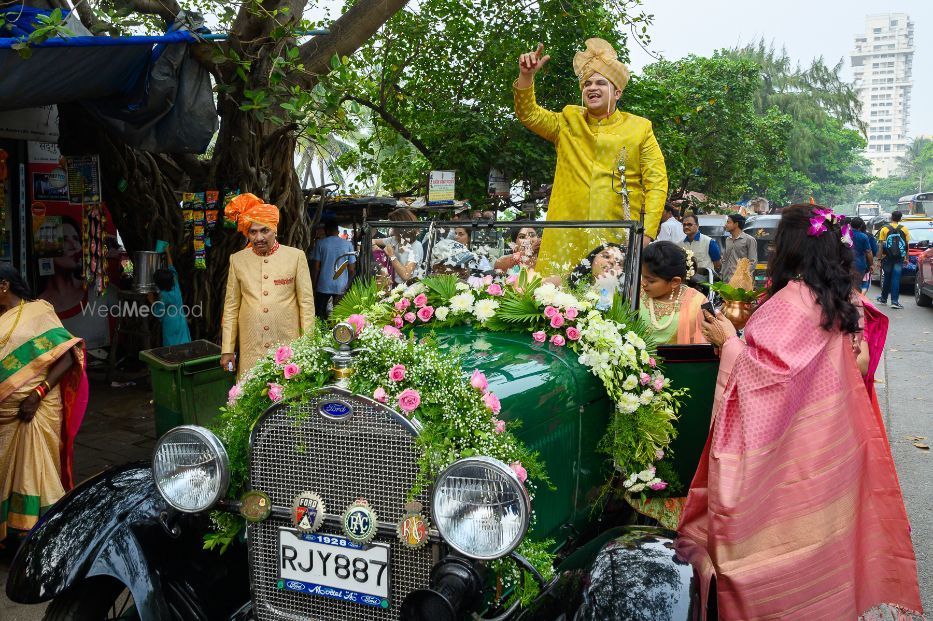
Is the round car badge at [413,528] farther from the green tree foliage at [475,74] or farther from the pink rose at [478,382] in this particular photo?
the green tree foliage at [475,74]

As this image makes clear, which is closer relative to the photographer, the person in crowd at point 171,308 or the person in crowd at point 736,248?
the person in crowd at point 171,308

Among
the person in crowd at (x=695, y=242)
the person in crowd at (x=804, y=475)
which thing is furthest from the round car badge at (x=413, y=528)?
the person in crowd at (x=695, y=242)

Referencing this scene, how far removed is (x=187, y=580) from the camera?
282 centimetres

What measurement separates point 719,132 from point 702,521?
1955 centimetres

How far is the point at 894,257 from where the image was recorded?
15.2 meters

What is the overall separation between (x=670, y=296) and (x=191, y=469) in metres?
2.50

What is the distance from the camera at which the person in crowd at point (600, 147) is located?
181 inches

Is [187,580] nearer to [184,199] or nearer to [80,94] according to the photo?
[80,94]

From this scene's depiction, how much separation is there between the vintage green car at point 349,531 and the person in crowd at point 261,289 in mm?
2287

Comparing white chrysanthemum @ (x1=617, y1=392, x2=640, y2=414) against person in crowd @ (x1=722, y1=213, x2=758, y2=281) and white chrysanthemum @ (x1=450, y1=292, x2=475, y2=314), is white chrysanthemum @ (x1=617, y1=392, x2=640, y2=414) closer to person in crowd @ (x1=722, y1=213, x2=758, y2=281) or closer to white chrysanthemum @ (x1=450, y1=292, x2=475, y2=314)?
white chrysanthemum @ (x1=450, y1=292, x2=475, y2=314)

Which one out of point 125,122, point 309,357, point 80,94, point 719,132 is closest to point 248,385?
point 309,357

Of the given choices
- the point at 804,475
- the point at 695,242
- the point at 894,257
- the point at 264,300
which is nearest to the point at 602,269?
the point at 804,475

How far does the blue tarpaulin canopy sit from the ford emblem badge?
12.3 feet

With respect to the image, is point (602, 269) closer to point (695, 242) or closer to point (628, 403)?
point (628, 403)
